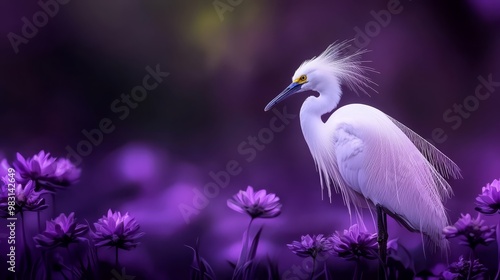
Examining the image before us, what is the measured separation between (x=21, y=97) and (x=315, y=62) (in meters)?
1.19

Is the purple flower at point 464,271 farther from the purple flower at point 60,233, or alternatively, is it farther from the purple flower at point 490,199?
the purple flower at point 60,233

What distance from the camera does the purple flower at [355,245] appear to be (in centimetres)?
208

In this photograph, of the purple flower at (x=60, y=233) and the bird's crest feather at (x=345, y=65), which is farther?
the bird's crest feather at (x=345, y=65)

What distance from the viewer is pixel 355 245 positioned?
2080 millimetres

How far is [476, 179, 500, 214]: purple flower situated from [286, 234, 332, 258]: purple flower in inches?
24.6

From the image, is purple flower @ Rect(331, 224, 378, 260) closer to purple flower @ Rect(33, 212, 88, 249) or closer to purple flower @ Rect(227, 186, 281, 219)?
purple flower @ Rect(227, 186, 281, 219)

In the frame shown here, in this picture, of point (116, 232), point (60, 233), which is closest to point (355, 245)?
point (116, 232)

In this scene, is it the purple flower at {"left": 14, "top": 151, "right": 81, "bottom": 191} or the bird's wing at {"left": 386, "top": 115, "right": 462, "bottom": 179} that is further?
the bird's wing at {"left": 386, "top": 115, "right": 462, "bottom": 179}

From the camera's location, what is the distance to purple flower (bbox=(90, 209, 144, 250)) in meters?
2.02

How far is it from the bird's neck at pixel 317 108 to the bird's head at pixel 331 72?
0.06 ft

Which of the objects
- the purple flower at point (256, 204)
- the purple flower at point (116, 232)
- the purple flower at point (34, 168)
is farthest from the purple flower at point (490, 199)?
the purple flower at point (34, 168)

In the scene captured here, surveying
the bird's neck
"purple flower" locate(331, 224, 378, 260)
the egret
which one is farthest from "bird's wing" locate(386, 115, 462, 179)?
"purple flower" locate(331, 224, 378, 260)

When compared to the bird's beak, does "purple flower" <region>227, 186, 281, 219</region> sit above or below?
below

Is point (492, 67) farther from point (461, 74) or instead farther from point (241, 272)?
point (241, 272)
